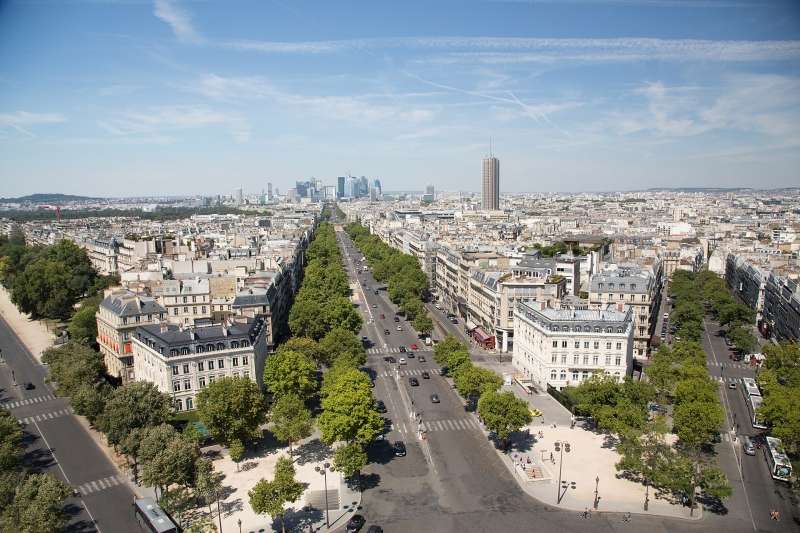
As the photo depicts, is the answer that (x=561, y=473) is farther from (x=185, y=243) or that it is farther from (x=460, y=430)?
(x=185, y=243)

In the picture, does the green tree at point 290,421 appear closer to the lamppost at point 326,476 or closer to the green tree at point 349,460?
the lamppost at point 326,476

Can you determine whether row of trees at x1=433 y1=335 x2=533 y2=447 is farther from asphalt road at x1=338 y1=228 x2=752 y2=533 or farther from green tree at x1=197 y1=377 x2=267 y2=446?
green tree at x1=197 y1=377 x2=267 y2=446

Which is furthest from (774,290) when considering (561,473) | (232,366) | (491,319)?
(232,366)

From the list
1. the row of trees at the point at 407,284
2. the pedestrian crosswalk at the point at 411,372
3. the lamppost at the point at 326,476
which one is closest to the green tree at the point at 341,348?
the pedestrian crosswalk at the point at 411,372

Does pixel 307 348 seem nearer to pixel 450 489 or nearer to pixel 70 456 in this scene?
Answer: pixel 70 456

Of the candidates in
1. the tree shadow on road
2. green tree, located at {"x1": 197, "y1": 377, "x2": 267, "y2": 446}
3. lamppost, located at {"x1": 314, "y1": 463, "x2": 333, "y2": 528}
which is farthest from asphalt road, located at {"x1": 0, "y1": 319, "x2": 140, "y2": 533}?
the tree shadow on road

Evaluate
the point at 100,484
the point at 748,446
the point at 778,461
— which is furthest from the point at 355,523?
the point at 748,446
